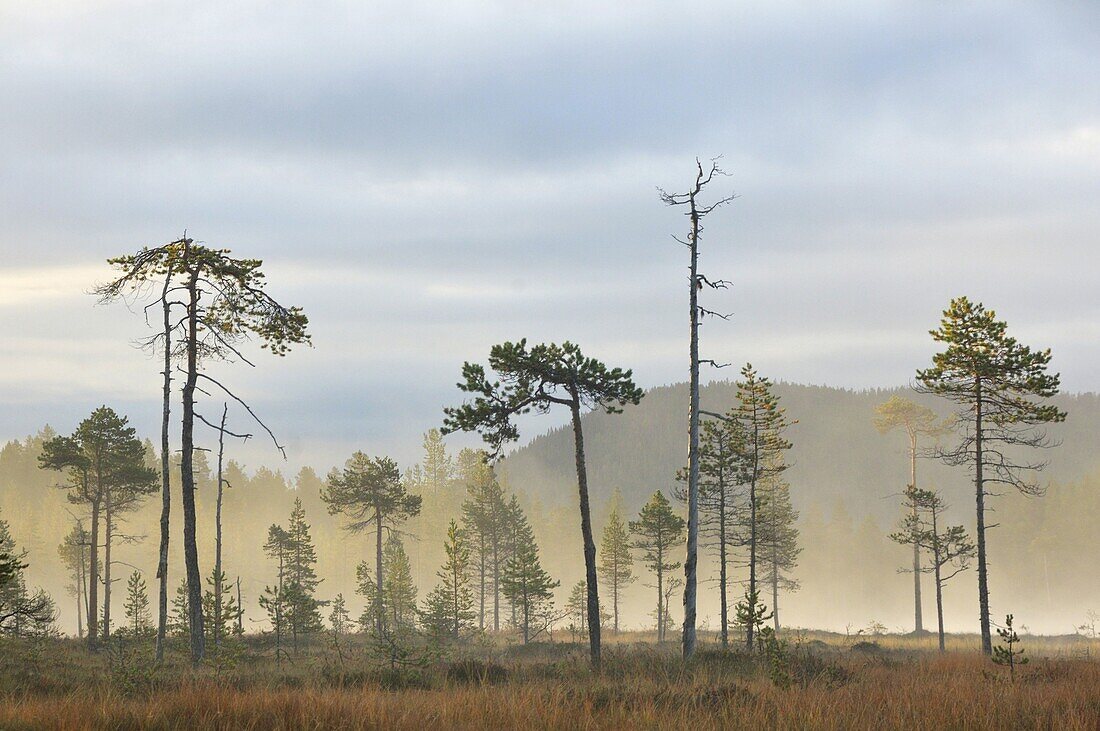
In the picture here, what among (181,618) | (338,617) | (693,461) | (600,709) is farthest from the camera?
Answer: (338,617)

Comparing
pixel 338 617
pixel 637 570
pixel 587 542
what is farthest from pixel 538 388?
pixel 637 570

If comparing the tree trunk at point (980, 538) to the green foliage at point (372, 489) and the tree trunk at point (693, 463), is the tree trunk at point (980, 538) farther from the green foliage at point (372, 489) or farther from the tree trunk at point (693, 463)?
the green foliage at point (372, 489)

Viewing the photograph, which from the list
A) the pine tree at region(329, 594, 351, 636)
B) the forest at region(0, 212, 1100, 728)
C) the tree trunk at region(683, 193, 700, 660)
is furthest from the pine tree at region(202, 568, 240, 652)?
the tree trunk at region(683, 193, 700, 660)

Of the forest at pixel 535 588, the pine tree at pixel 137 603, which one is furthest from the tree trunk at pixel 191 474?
the pine tree at pixel 137 603

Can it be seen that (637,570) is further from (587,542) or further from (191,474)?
(191,474)

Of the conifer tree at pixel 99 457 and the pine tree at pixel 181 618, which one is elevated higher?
the conifer tree at pixel 99 457

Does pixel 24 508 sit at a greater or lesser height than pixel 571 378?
lesser

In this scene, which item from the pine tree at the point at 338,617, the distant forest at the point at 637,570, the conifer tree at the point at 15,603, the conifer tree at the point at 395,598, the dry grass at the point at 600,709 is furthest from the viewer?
the distant forest at the point at 637,570

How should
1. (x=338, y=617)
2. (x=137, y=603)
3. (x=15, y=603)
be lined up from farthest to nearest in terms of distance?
(x=338, y=617) < (x=137, y=603) < (x=15, y=603)

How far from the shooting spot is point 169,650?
35.0 m

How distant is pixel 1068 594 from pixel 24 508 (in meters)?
160

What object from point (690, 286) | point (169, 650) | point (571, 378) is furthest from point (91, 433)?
point (690, 286)

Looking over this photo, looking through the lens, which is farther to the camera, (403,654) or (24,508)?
(24,508)

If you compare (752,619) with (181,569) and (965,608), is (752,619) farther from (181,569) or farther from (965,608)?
(965,608)
